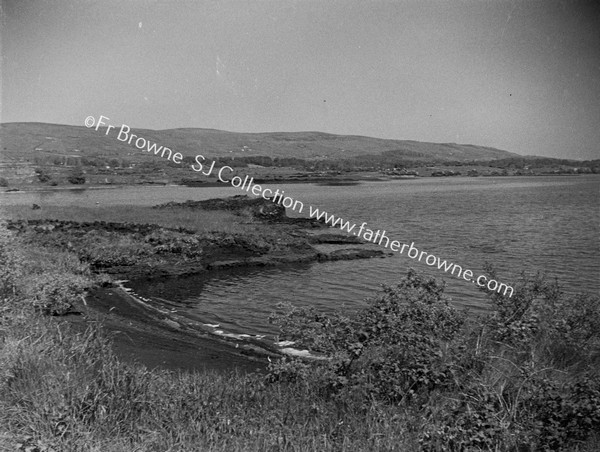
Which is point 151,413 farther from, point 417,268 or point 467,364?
point 417,268

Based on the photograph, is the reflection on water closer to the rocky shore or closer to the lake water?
the lake water

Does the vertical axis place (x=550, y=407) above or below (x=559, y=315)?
below

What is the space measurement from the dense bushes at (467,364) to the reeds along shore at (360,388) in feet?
0.07

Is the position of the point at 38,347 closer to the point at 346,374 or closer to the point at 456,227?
the point at 346,374

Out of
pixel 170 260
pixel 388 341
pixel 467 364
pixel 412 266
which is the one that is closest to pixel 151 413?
pixel 388 341

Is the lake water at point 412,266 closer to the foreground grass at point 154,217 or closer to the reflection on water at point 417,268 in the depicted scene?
the reflection on water at point 417,268

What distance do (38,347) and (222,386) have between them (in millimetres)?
2506

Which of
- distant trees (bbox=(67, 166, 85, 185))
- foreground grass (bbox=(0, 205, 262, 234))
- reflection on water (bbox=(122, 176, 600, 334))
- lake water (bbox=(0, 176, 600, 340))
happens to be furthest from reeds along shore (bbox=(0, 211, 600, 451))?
distant trees (bbox=(67, 166, 85, 185))

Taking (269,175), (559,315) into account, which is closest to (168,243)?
(559,315)

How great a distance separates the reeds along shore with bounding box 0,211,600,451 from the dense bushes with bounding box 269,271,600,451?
2 centimetres

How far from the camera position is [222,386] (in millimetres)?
7520

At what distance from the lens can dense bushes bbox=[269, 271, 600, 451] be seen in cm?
620

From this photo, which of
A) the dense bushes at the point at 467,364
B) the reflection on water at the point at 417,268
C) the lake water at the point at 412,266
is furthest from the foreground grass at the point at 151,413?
the reflection on water at the point at 417,268

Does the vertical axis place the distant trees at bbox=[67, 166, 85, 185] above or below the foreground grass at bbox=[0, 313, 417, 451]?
below
